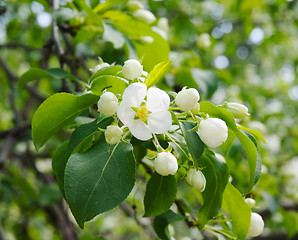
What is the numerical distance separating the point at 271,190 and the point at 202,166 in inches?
57.7

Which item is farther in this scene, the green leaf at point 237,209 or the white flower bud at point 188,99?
the green leaf at point 237,209

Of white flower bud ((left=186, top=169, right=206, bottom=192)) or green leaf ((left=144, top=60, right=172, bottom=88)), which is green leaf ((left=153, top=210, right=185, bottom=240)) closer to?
white flower bud ((left=186, top=169, right=206, bottom=192))

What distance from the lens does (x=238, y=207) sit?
0.98 m

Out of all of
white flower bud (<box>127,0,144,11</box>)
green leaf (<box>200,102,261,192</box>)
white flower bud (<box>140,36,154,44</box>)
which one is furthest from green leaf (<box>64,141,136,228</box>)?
white flower bud (<box>127,0,144,11</box>)

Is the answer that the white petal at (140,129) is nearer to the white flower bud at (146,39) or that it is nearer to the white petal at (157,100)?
the white petal at (157,100)

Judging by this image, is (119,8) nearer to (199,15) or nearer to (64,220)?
(64,220)

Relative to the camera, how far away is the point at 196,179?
2.91ft

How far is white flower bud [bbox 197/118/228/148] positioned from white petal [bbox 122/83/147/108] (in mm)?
158

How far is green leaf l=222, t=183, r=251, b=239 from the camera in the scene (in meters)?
0.97

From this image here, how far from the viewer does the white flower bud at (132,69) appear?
2.76ft

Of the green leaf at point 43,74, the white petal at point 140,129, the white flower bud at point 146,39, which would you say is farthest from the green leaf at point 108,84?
the white flower bud at point 146,39

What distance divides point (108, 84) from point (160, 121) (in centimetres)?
17

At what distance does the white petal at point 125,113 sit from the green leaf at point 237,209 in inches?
13.9

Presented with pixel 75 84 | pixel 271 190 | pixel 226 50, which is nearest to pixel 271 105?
pixel 226 50
